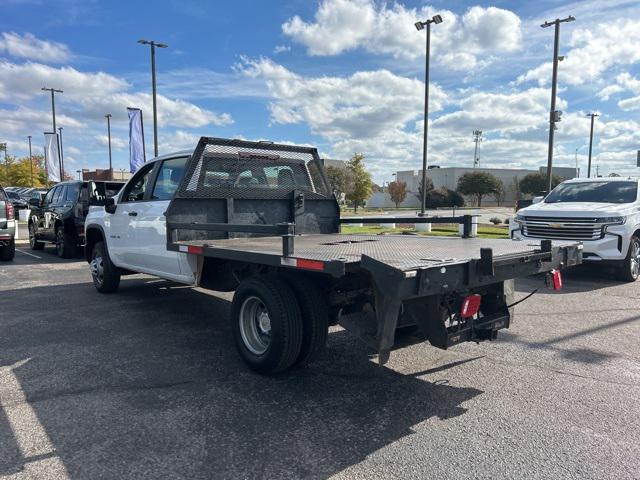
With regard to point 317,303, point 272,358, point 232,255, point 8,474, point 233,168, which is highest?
point 233,168

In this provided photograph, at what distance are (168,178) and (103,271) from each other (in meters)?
2.52

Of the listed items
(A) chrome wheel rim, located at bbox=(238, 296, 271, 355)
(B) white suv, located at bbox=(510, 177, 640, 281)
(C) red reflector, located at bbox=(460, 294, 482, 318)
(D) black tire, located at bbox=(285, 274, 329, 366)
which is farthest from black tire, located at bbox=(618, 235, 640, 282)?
(A) chrome wheel rim, located at bbox=(238, 296, 271, 355)

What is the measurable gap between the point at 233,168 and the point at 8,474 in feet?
13.1

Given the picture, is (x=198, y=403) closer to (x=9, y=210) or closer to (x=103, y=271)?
(x=103, y=271)

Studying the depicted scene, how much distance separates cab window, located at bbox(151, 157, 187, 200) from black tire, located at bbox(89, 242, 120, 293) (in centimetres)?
191

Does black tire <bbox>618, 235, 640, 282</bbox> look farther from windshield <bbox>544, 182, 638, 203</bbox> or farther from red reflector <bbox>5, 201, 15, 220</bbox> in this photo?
red reflector <bbox>5, 201, 15, 220</bbox>

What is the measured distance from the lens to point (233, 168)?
6039mm

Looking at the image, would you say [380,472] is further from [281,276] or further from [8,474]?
[8,474]

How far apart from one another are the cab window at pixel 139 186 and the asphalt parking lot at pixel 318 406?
1.72m

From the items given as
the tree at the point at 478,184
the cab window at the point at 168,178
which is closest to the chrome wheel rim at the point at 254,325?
the cab window at the point at 168,178

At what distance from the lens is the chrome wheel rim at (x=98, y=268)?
25.4 feet

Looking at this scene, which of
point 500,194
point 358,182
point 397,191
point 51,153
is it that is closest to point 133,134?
point 51,153

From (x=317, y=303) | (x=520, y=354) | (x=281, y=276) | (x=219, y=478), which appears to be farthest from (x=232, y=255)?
(x=520, y=354)

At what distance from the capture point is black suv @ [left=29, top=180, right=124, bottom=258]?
11.4 meters
